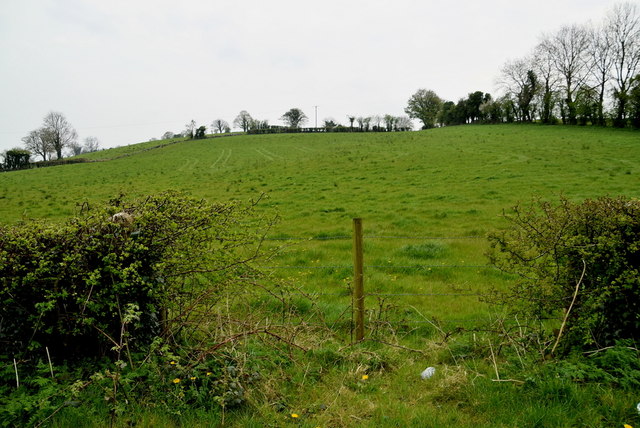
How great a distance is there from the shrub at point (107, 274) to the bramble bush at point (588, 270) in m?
3.47

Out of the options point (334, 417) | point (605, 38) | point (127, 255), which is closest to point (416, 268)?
point (334, 417)

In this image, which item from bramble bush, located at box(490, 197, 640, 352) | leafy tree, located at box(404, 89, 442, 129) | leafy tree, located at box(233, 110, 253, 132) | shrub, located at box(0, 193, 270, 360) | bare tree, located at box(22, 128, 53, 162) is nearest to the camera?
shrub, located at box(0, 193, 270, 360)

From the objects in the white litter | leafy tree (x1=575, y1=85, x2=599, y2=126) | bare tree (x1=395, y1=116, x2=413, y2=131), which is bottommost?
the white litter

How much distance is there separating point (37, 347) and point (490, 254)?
5.05 meters

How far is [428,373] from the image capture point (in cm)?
380

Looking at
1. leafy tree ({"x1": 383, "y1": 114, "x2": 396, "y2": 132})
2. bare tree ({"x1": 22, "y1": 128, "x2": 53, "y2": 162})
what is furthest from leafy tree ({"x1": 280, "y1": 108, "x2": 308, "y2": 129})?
bare tree ({"x1": 22, "y1": 128, "x2": 53, "y2": 162})

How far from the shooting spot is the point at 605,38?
4428 cm

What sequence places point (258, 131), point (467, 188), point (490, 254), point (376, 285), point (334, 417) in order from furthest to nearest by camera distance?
point (258, 131), point (467, 188), point (376, 285), point (490, 254), point (334, 417)

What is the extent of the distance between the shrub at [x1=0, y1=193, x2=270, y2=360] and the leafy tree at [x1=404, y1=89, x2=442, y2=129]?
80961 mm

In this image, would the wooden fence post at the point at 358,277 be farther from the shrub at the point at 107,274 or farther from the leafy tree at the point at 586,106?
the leafy tree at the point at 586,106

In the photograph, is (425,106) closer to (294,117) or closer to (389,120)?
(389,120)

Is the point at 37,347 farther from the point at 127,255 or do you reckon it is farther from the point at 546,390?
the point at 546,390

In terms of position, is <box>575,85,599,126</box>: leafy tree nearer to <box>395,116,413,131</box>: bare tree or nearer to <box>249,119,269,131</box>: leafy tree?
<box>395,116,413,131</box>: bare tree

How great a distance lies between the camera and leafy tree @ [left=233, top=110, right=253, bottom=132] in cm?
9362
